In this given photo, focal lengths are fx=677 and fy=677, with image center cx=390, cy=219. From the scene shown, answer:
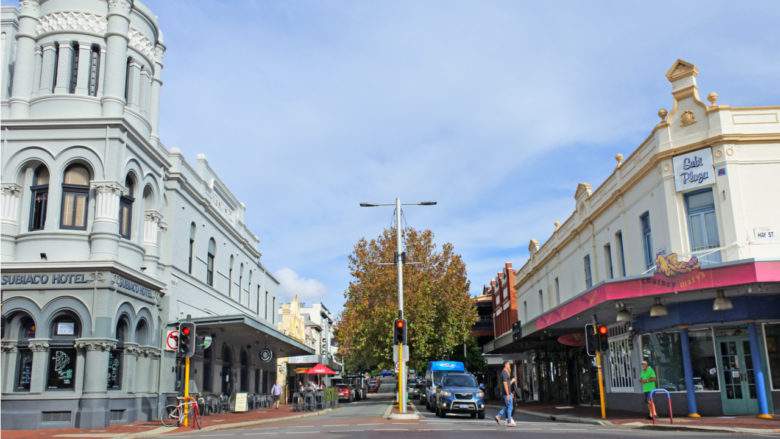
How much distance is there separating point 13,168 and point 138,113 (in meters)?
4.91

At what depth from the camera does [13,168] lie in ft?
76.1

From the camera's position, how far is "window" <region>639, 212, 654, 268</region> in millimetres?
25125

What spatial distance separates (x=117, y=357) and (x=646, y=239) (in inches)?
769

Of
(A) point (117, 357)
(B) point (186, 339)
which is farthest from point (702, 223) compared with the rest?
(A) point (117, 357)

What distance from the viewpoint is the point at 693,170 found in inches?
871

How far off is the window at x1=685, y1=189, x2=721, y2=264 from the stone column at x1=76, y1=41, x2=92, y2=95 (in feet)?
70.2

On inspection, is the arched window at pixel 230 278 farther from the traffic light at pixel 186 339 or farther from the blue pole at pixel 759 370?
the blue pole at pixel 759 370

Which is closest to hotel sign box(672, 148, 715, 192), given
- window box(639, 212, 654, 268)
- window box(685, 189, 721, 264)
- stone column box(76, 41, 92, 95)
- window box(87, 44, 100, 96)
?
window box(685, 189, 721, 264)

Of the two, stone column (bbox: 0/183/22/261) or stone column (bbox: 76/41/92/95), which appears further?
stone column (bbox: 76/41/92/95)

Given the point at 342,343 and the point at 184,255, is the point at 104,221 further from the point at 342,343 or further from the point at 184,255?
the point at 342,343

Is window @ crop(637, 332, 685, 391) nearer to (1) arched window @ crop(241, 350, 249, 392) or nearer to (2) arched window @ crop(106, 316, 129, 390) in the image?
(2) arched window @ crop(106, 316, 129, 390)

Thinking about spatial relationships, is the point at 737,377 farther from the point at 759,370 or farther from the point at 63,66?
the point at 63,66

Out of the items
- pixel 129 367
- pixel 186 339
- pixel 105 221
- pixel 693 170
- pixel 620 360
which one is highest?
pixel 693 170

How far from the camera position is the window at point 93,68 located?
24.9 meters
